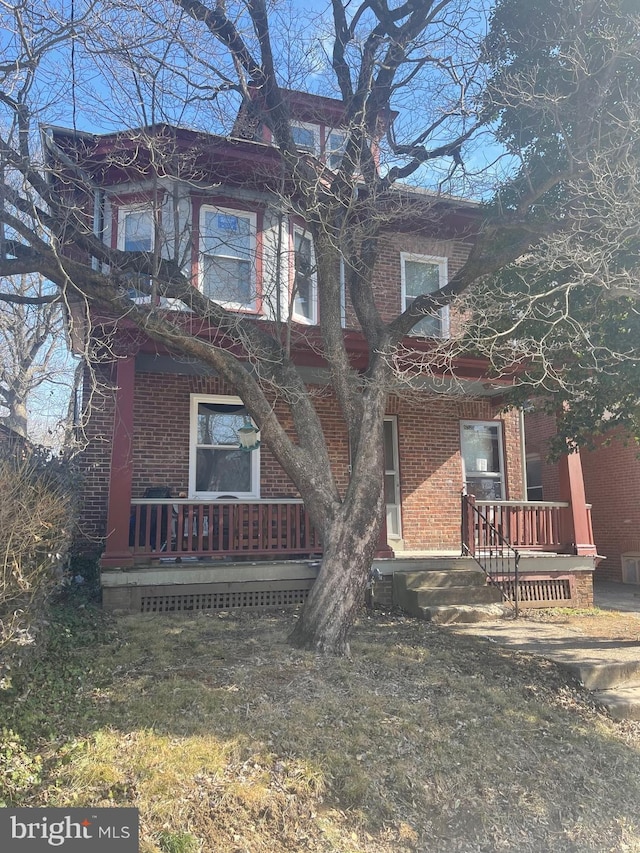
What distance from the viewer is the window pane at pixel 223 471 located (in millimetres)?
10541

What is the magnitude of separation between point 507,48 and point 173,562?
7932 mm

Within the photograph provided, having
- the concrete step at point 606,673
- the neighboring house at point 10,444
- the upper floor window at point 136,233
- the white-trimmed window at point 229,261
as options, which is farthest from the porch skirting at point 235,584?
the upper floor window at point 136,233

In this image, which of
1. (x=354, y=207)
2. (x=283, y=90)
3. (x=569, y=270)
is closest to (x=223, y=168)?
(x=283, y=90)

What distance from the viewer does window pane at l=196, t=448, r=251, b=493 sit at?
10541mm

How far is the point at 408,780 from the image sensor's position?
4.27m

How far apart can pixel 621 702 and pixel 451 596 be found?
3.08 m

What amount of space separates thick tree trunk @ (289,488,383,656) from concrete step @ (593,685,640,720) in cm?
242

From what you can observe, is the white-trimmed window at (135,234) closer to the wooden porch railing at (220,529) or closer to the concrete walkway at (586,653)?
the wooden porch railing at (220,529)

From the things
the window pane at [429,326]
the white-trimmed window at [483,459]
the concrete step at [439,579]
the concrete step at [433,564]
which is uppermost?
the window pane at [429,326]

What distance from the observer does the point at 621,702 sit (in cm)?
591

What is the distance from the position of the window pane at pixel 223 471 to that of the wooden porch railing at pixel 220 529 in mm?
832

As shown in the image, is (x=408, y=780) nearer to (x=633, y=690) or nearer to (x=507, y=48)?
(x=633, y=690)

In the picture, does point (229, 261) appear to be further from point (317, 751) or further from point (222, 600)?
point (317, 751)

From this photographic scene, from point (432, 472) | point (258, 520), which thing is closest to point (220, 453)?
point (258, 520)
